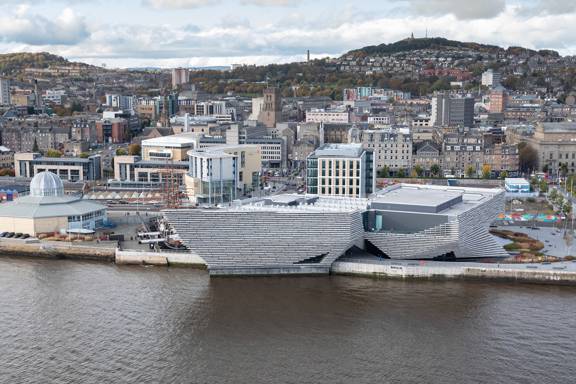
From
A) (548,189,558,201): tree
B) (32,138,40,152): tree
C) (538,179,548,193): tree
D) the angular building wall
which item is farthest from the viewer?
(32,138,40,152): tree

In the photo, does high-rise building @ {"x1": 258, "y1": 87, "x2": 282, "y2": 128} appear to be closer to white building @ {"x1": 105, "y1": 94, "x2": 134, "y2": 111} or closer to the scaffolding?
the scaffolding

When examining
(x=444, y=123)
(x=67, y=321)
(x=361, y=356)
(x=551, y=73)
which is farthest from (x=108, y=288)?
(x=551, y=73)

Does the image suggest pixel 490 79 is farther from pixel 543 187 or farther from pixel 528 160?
pixel 543 187

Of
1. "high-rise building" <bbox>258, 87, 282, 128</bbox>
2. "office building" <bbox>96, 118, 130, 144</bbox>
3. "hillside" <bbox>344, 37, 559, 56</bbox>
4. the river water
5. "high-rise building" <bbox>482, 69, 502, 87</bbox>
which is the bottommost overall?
the river water

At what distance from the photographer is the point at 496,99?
69.7 metres

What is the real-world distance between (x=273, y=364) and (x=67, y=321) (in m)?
5.96

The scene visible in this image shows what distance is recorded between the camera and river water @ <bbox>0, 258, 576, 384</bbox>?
1641 centimetres

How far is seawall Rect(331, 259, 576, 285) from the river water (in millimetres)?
438

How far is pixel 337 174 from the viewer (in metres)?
30.7

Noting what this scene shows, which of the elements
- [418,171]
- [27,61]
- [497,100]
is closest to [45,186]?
[418,171]

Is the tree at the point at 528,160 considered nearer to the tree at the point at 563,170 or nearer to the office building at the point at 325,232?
the tree at the point at 563,170

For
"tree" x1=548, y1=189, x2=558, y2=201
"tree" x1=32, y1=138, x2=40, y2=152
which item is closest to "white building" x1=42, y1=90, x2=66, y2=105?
"tree" x1=32, y1=138, x2=40, y2=152

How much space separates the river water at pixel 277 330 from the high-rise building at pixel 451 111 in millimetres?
37707

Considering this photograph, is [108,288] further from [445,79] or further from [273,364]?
[445,79]
